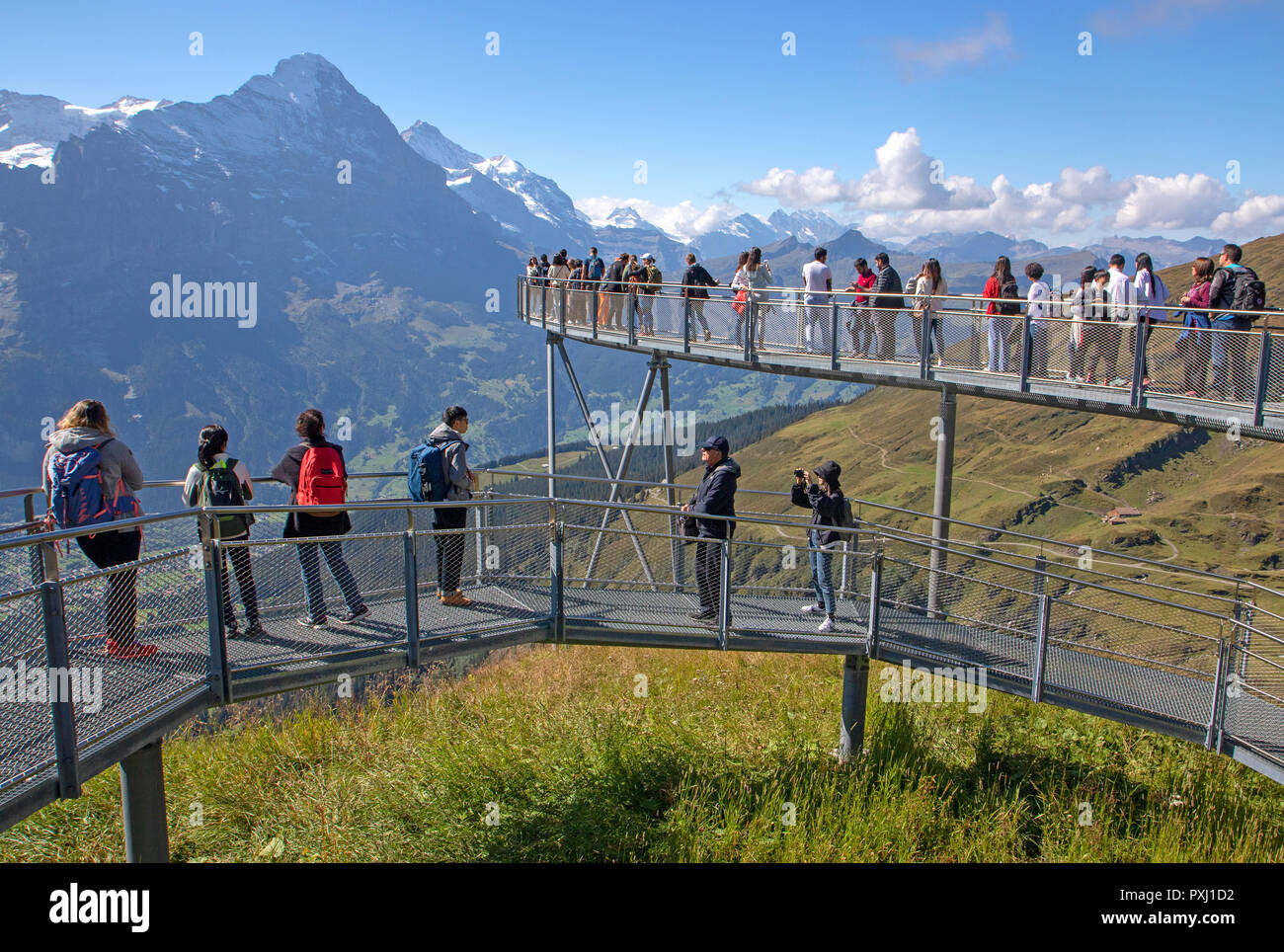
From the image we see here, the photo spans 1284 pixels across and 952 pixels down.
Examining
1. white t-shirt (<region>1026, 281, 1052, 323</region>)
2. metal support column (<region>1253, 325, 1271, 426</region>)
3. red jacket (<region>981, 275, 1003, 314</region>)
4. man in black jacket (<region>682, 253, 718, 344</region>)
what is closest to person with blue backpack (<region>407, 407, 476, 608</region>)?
white t-shirt (<region>1026, 281, 1052, 323</region>)

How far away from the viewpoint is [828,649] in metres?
10.3

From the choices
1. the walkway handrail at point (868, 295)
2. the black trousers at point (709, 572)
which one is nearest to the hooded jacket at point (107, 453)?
the black trousers at point (709, 572)

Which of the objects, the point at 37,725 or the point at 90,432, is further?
the point at 90,432

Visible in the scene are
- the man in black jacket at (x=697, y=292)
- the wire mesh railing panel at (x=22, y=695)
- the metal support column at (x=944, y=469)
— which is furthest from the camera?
the man in black jacket at (x=697, y=292)

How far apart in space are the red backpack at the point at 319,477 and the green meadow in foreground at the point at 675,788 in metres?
3.80

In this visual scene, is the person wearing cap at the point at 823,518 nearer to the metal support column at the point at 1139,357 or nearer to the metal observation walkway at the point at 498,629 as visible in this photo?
the metal observation walkway at the point at 498,629

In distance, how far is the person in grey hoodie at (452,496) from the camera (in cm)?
924

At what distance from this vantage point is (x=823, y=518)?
10836 millimetres

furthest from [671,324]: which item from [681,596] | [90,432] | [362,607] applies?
[90,432]

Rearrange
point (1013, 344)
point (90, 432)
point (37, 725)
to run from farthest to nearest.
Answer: point (1013, 344), point (90, 432), point (37, 725)

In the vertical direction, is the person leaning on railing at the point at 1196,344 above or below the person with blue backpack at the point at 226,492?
above
